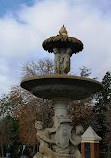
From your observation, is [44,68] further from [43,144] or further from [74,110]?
[43,144]

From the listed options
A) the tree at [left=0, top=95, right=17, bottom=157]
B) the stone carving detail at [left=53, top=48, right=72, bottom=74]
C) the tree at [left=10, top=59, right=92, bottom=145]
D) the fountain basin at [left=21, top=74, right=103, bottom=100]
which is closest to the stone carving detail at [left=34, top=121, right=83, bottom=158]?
the fountain basin at [left=21, top=74, right=103, bottom=100]

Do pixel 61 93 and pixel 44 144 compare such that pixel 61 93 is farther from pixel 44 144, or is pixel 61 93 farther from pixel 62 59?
pixel 44 144

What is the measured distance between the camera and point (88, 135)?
839 inches

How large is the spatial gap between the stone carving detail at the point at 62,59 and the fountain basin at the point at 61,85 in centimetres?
105

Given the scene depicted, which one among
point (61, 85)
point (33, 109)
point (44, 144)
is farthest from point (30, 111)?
point (61, 85)

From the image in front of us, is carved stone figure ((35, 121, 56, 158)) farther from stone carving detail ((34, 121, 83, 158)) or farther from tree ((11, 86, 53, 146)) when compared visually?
tree ((11, 86, 53, 146))

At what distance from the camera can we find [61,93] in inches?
313

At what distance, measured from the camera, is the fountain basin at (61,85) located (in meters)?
7.23

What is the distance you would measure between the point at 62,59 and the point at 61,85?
5.18 feet

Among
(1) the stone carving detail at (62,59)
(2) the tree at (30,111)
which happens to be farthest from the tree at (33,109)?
(1) the stone carving detail at (62,59)

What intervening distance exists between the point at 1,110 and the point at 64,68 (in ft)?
92.0

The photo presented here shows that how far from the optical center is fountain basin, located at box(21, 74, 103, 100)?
7227 millimetres

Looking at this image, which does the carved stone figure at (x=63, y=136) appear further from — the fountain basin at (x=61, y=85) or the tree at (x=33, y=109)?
the tree at (x=33, y=109)

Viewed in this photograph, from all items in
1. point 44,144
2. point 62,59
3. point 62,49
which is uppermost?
point 62,49
